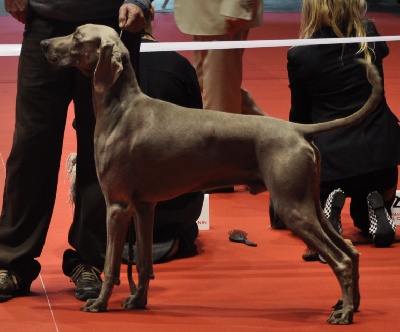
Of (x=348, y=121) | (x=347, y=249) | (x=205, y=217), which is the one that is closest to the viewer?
(x=348, y=121)

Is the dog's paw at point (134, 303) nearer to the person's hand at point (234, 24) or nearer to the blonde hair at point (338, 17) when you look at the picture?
the blonde hair at point (338, 17)

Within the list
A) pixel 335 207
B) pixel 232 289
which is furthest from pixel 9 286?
pixel 335 207

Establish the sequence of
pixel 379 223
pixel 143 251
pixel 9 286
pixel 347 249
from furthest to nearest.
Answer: pixel 379 223
pixel 9 286
pixel 143 251
pixel 347 249

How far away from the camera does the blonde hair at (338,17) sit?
4555mm

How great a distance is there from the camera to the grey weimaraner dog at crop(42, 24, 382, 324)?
329 centimetres

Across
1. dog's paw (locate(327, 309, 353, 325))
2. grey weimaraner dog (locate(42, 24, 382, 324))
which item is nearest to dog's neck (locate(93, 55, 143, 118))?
grey weimaraner dog (locate(42, 24, 382, 324))

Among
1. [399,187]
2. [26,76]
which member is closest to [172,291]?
[26,76]

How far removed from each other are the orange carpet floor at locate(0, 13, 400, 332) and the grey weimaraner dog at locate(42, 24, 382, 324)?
0.15 metres

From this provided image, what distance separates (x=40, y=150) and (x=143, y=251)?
55 cm

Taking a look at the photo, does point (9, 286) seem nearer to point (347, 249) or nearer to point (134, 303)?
point (134, 303)

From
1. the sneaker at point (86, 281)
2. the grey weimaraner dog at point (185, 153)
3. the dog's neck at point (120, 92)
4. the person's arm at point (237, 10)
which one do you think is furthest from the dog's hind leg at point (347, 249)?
the person's arm at point (237, 10)

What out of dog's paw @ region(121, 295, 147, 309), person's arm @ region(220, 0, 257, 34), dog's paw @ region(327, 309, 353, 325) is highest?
person's arm @ region(220, 0, 257, 34)

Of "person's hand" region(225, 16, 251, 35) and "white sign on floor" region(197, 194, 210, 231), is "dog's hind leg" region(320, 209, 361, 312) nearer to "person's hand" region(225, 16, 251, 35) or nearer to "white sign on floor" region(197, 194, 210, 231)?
"white sign on floor" region(197, 194, 210, 231)

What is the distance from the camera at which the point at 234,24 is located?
5691 mm
